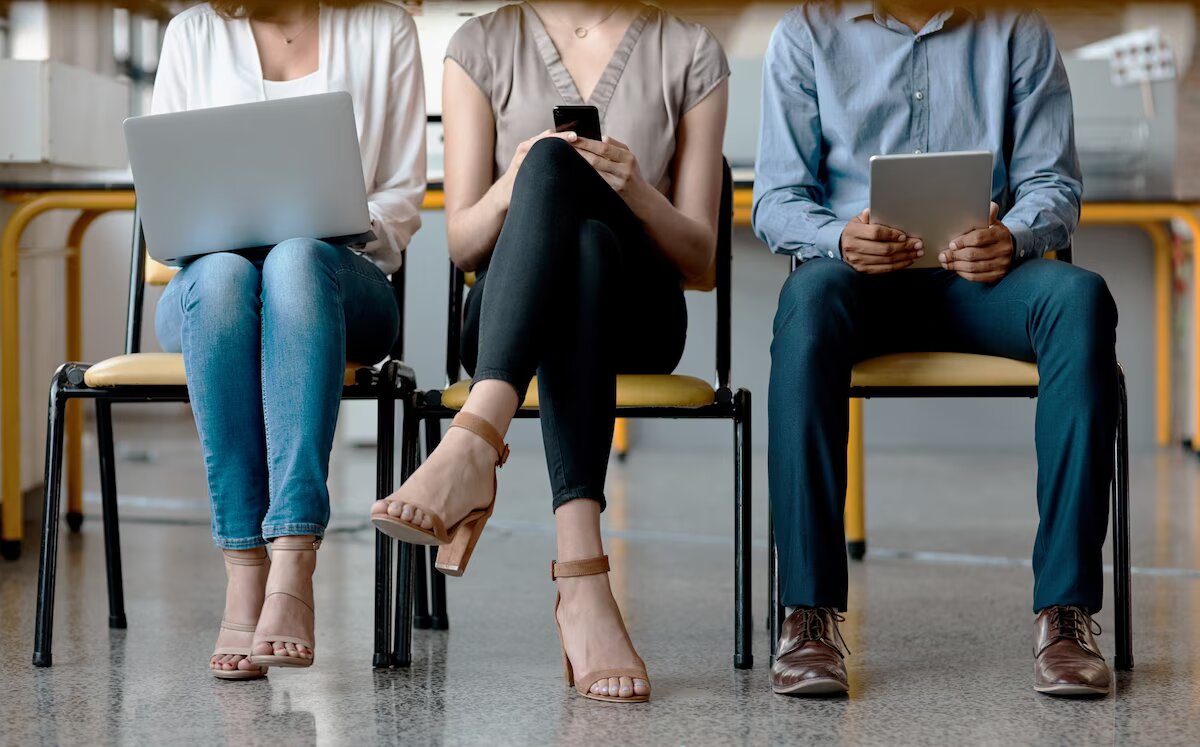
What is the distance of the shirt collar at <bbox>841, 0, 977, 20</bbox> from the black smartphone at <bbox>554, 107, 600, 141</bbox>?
45 cm

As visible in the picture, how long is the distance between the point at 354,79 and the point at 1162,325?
3.24 m

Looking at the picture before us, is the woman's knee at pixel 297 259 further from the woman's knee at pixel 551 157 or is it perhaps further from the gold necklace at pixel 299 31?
the gold necklace at pixel 299 31

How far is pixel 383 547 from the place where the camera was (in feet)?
4.88

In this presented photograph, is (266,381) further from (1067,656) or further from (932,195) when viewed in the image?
(1067,656)

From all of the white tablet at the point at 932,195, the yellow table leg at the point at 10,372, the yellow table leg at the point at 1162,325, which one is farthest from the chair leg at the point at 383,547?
the yellow table leg at the point at 1162,325

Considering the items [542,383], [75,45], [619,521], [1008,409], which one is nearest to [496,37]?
[542,383]

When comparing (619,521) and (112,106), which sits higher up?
(112,106)

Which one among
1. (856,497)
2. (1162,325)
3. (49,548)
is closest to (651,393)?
(49,548)

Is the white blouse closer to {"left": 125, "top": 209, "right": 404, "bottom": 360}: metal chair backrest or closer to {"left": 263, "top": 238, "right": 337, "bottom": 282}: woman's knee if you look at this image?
{"left": 125, "top": 209, "right": 404, "bottom": 360}: metal chair backrest

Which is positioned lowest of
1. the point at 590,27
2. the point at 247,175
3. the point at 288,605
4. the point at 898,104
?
the point at 288,605

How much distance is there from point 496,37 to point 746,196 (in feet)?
4.37

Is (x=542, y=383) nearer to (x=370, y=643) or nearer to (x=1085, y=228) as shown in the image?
(x=370, y=643)

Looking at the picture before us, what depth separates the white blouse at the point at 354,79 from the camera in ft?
5.64

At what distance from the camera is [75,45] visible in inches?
115
